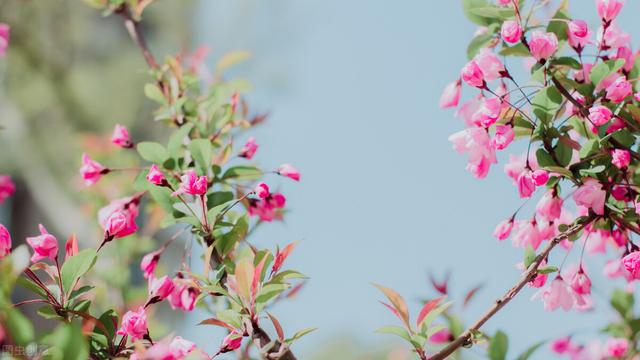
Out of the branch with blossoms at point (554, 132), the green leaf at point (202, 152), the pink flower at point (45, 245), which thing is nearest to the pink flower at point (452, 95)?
the branch with blossoms at point (554, 132)

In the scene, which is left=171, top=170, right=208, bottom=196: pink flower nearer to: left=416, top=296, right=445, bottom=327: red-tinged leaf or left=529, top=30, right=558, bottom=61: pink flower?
left=416, top=296, right=445, bottom=327: red-tinged leaf

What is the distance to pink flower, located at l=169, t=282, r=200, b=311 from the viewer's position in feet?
3.06

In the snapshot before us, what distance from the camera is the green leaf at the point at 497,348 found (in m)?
0.91

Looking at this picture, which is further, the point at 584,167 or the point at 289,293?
the point at 289,293

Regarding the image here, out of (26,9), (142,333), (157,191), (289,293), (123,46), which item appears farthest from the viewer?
(123,46)

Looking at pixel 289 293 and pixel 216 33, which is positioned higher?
pixel 216 33

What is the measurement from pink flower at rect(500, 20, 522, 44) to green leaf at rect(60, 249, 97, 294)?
0.56 meters

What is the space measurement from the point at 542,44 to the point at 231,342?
53 cm

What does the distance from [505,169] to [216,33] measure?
6.18 meters

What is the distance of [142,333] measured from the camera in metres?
0.79

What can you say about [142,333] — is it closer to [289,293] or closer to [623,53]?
[289,293]

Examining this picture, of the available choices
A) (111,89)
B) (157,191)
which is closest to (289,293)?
(157,191)

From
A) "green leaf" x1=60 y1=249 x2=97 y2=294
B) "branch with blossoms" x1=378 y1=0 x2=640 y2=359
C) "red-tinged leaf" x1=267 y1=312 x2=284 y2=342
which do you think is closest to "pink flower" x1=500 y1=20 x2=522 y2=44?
"branch with blossoms" x1=378 y1=0 x2=640 y2=359

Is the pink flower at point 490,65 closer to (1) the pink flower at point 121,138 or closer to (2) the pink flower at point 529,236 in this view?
(2) the pink flower at point 529,236
